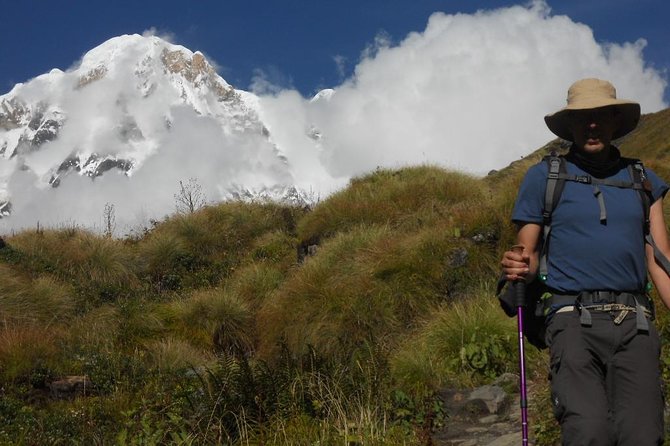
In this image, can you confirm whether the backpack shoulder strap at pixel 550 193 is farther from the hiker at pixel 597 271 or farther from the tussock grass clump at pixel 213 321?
the tussock grass clump at pixel 213 321

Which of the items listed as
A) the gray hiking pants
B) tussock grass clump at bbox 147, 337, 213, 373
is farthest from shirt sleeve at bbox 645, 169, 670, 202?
tussock grass clump at bbox 147, 337, 213, 373

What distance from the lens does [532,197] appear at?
3.50 m

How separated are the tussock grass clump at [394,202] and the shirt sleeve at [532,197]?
7.89 metres

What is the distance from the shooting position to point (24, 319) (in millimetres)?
10266

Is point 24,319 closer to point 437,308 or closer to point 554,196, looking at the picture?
point 437,308

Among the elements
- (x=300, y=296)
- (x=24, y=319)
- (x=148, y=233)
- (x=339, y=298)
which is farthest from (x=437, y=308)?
(x=148, y=233)

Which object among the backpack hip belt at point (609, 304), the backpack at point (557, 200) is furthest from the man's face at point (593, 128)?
the backpack hip belt at point (609, 304)

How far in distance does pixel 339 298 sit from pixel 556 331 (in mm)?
5788

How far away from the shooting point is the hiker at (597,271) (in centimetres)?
312

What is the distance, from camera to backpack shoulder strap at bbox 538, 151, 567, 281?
3.46 m

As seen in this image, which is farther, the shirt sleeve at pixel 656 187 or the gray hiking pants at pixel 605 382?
the shirt sleeve at pixel 656 187

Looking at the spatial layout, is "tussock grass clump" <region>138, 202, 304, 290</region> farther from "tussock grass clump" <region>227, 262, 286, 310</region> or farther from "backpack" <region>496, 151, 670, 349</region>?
"backpack" <region>496, 151, 670, 349</region>

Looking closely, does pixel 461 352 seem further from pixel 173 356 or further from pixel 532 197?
pixel 173 356

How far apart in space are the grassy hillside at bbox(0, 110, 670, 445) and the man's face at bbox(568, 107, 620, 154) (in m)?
2.14
